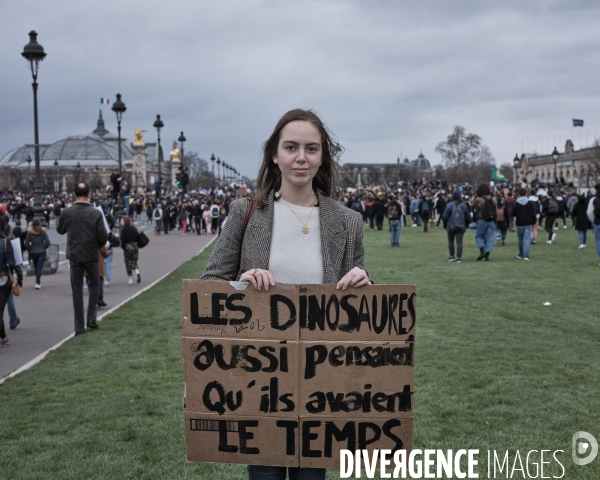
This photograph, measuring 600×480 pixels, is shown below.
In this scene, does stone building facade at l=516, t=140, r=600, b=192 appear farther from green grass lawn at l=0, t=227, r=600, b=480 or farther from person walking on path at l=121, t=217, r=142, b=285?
green grass lawn at l=0, t=227, r=600, b=480

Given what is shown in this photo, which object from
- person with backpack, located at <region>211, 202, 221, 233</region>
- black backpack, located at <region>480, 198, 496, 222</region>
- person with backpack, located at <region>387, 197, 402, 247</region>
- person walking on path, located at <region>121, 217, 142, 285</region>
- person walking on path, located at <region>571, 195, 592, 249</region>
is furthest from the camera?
person with backpack, located at <region>211, 202, 221, 233</region>

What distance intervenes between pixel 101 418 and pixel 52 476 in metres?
1.26

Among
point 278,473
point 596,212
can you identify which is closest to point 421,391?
point 278,473

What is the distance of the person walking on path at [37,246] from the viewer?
16.5 m

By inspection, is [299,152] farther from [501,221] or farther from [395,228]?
[395,228]

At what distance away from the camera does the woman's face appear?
10.4ft

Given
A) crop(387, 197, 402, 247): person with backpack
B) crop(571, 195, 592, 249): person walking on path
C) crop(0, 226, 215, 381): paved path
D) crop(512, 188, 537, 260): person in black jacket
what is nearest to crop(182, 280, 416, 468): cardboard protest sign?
crop(0, 226, 215, 381): paved path

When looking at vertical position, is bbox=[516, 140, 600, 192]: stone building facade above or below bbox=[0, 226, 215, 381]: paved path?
above

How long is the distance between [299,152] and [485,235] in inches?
717

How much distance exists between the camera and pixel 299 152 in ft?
10.4

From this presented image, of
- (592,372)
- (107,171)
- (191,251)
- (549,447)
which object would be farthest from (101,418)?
(107,171)

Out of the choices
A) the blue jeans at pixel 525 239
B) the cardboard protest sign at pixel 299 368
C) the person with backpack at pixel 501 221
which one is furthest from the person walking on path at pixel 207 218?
the cardboard protest sign at pixel 299 368

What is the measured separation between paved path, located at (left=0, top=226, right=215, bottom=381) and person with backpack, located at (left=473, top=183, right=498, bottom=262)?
7958 millimetres

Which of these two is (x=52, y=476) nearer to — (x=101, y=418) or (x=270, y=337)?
(x=101, y=418)
